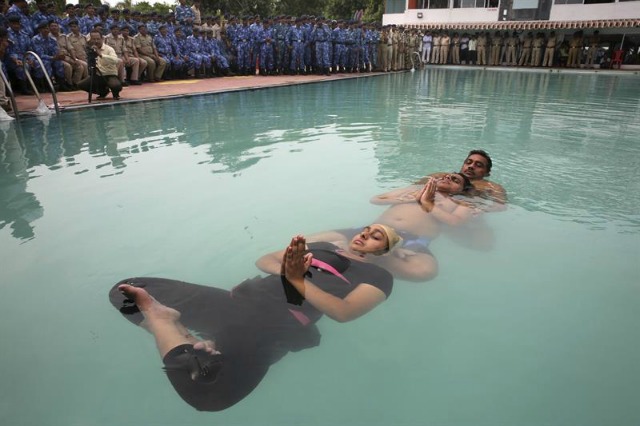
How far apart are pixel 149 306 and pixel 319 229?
5.95 feet

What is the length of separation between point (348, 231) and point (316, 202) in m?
1.00

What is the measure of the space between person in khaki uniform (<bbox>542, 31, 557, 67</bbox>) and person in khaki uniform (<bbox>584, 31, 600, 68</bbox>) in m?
1.71

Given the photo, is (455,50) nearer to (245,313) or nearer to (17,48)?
(17,48)

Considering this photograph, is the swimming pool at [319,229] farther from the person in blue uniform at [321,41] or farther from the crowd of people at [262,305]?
the person in blue uniform at [321,41]

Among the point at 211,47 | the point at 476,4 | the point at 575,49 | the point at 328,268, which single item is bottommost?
the point at 328,268

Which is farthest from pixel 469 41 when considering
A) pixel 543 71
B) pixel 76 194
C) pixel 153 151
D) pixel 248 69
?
pixel 76 194

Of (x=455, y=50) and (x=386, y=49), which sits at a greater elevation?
(x=386, y=49)

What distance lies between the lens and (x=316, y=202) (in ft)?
14.8

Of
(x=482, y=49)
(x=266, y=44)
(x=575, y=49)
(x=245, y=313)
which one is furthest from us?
(x=482, y=49)

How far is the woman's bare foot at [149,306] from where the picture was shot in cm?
237

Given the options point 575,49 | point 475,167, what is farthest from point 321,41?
point 575,49

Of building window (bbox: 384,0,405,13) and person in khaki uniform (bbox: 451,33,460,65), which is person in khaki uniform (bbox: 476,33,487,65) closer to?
person in khaki uniform (bbox: 451,33,460,65)

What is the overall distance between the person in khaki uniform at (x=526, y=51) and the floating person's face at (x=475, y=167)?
2440 centimetres

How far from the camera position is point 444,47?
89.6 feet
